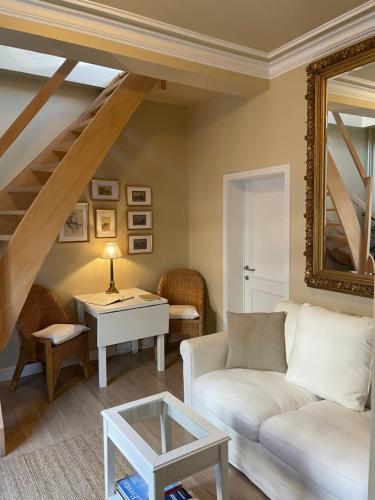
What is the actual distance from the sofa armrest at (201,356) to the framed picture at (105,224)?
6.18 feet

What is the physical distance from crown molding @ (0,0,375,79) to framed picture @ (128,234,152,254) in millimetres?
2052

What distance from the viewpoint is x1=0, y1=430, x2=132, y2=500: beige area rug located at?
2111 mm

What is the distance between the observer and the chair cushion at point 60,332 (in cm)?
320

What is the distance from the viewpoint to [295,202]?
3189 mm

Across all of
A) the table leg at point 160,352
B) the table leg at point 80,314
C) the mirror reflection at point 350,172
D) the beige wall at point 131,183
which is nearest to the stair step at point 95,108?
the beige wall at point 131,183

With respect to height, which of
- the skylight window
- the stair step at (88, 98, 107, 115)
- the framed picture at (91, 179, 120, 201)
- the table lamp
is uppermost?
the skylight window

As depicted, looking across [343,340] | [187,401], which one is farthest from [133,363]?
[343,340]

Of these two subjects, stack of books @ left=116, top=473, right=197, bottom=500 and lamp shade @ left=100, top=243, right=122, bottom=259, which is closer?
stack of books @ left=116, top=473, right=197, bottom=500

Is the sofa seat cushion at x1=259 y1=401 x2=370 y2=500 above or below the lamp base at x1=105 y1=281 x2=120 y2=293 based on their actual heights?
below

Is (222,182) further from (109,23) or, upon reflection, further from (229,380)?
(229,380)

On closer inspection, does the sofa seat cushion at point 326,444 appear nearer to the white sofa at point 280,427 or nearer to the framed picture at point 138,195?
the white sofa at point 280,427

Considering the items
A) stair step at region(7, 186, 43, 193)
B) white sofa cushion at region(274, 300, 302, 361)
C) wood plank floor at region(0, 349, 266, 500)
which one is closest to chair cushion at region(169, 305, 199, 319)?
wood plank floor at region(0, 349, 266, 500)

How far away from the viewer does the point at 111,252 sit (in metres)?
3.88

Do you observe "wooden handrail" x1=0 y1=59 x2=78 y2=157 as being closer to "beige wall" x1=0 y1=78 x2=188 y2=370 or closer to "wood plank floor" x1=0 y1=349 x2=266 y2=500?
"beige wall" x1=0 y1=78 x2=188 y2=370
